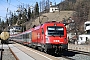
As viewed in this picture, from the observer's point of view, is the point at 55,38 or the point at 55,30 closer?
the point at 55,38

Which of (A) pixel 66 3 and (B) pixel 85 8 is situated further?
(A) pixel 66 3

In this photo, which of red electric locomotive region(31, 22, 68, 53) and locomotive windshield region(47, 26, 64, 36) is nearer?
red electric locomotive region(31, 22, 68, 53)

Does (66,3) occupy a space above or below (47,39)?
above

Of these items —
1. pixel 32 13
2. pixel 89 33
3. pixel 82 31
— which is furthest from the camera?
pixel 32 13

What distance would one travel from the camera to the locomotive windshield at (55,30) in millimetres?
24797

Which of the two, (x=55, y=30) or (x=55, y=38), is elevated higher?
(x=55, y=30)

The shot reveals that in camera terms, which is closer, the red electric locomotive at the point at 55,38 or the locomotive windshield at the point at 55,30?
the red electric locomotive at the point at 55,38

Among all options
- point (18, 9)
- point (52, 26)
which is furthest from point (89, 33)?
point (52, 26)

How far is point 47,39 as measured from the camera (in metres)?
24.6

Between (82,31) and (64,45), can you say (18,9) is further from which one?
(82,31)

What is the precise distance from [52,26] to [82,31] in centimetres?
7429

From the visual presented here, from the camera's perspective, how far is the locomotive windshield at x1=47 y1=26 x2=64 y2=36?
81.4ft

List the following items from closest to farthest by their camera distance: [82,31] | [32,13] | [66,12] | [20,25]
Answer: [82,31] < [20,25] < [66,12] < [32,13]

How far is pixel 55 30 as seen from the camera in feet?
82.1
